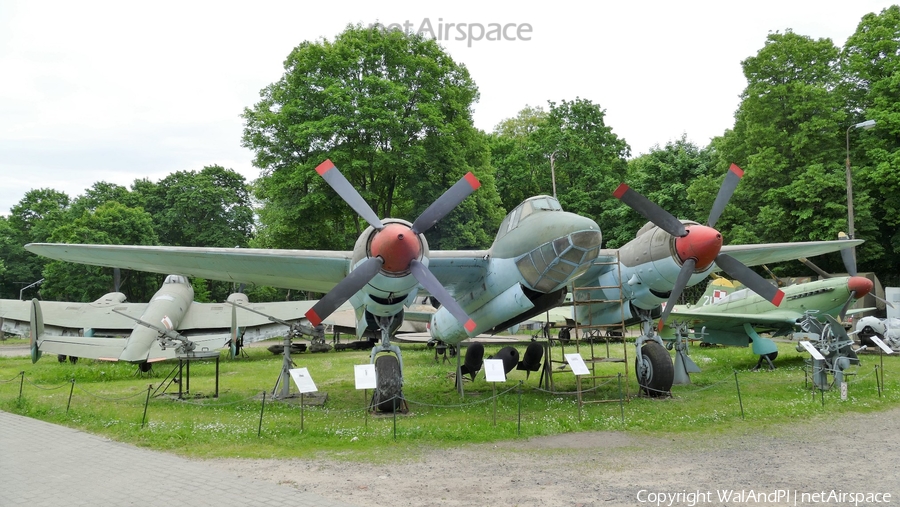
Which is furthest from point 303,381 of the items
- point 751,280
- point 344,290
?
point 751,280

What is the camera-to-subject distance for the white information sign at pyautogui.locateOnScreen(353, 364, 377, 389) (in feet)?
32.8

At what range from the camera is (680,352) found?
15688 millimetres

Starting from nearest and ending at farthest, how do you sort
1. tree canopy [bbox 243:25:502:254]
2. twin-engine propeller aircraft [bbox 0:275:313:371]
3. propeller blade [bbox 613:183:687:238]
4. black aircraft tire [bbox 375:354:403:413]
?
propeller blade [bbox 613:183:687:238]
black aircraft tire [bbox 375:354:403:413]
twin-engine propeller aircraft [bbox 0:275:313:371]
tree canopy [bbox 243:25:502:254]

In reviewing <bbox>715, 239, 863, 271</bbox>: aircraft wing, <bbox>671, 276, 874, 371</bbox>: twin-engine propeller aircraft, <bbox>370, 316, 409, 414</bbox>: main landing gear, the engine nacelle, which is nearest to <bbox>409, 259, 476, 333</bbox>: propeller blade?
<bbox>370, 316, 409, 414</bbox>: main landing gear

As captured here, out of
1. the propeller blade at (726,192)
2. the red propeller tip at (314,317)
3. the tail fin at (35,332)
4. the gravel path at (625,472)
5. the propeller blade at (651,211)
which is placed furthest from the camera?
the tail fin at (35,332)

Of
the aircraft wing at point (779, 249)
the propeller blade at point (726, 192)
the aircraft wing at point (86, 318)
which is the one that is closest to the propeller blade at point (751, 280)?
the propeller blade at point (726, 192)

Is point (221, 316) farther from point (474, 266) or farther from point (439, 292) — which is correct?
point (439, 292)

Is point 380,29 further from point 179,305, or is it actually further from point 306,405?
point 306,405

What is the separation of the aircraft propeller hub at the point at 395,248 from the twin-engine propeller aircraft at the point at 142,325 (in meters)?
7.94

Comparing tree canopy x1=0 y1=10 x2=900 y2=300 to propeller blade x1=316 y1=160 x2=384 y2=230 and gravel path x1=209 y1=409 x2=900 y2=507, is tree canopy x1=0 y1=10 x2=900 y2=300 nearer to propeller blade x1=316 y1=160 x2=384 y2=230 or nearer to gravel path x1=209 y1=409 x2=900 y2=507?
propeller blade x1=316 y1=160 x2=384 y2=230

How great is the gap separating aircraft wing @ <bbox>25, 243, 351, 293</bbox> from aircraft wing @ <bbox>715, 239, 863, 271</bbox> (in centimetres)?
912

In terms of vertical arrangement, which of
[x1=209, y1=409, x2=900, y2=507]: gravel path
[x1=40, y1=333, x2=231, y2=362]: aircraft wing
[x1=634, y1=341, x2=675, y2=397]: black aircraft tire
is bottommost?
[x1=209, y1=409, x2=900, y2=507]: gravel path

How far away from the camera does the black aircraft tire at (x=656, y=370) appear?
12578 millimetres

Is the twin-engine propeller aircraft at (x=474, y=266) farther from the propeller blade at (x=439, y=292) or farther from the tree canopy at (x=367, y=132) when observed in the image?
the tree canopy at (x=367, y=132)
